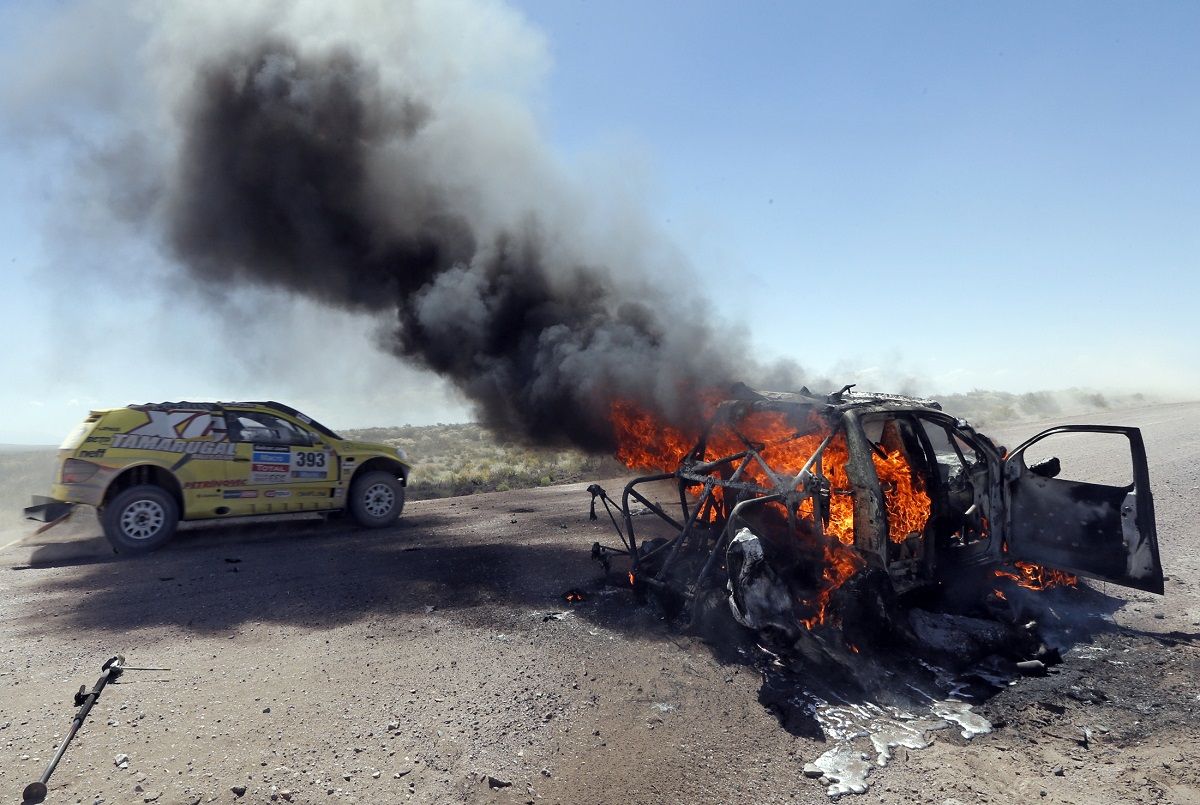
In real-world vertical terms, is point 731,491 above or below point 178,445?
below

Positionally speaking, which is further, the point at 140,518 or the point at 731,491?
the point at 140,518

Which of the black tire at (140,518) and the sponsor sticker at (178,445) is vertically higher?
the sponsor sticker at (178,445)

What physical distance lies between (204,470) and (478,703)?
643 centimetres

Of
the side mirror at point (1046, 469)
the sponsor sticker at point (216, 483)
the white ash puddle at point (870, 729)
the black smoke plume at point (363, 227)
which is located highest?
the black smoke plume at point (363, 227)

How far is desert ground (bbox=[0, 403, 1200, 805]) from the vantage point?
342 centimetres

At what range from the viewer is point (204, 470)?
8.95 m

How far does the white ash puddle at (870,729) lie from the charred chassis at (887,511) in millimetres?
931

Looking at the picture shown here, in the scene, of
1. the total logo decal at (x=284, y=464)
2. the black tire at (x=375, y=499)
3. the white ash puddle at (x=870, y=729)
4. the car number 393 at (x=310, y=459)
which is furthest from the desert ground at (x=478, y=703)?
the black tire at (x=375, y=499)

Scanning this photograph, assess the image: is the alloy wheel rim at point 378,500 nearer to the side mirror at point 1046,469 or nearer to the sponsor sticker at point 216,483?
the sponsor sticker at point 216,483

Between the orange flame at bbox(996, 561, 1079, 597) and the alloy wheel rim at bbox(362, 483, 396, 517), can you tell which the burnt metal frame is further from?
the alloy wheel rim at bbox(362, 483, 396, 517)

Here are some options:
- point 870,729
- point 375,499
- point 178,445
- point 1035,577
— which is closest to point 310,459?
point 375,499

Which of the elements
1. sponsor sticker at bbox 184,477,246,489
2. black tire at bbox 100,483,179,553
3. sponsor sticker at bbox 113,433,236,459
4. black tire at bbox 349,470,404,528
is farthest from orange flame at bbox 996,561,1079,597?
black tire at bbox 100,483,179,553

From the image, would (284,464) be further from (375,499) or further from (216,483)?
(375,499)

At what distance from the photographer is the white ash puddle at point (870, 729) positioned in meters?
3.53
